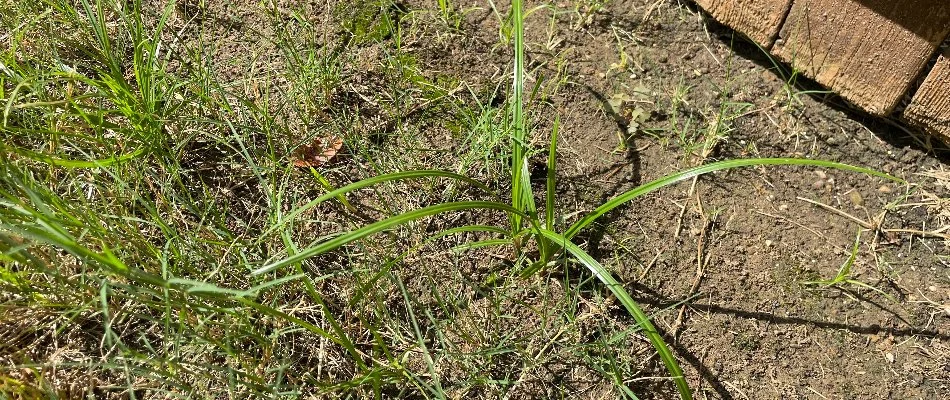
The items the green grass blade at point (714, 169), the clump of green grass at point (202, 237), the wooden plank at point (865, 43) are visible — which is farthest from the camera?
the wooden plank at point (865, 43)

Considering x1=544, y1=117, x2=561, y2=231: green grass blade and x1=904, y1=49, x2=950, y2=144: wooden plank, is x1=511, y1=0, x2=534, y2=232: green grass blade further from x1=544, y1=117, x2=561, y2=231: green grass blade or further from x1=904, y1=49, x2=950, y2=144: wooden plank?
x1=904, y1=49, x2=950, y2=144: wooden plank

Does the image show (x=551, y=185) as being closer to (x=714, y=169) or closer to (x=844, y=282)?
A: (x=714, y=169)

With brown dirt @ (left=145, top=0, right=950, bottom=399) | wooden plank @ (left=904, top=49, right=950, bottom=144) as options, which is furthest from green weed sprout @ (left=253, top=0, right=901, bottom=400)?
wooden plank @ (left=904, top=49, right=950, bottom=144)

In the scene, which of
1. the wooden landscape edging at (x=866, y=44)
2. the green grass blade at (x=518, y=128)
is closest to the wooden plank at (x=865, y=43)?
the wooden landscape edging at (x=866, y=44)

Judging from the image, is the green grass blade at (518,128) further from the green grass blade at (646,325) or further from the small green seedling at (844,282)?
the small green seedling at (844,282)

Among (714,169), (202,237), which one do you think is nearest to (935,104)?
(714,169)

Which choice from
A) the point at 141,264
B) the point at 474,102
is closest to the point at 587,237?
the point at 474,102

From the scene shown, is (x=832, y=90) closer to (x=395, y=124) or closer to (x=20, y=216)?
(x=395, y=124)
